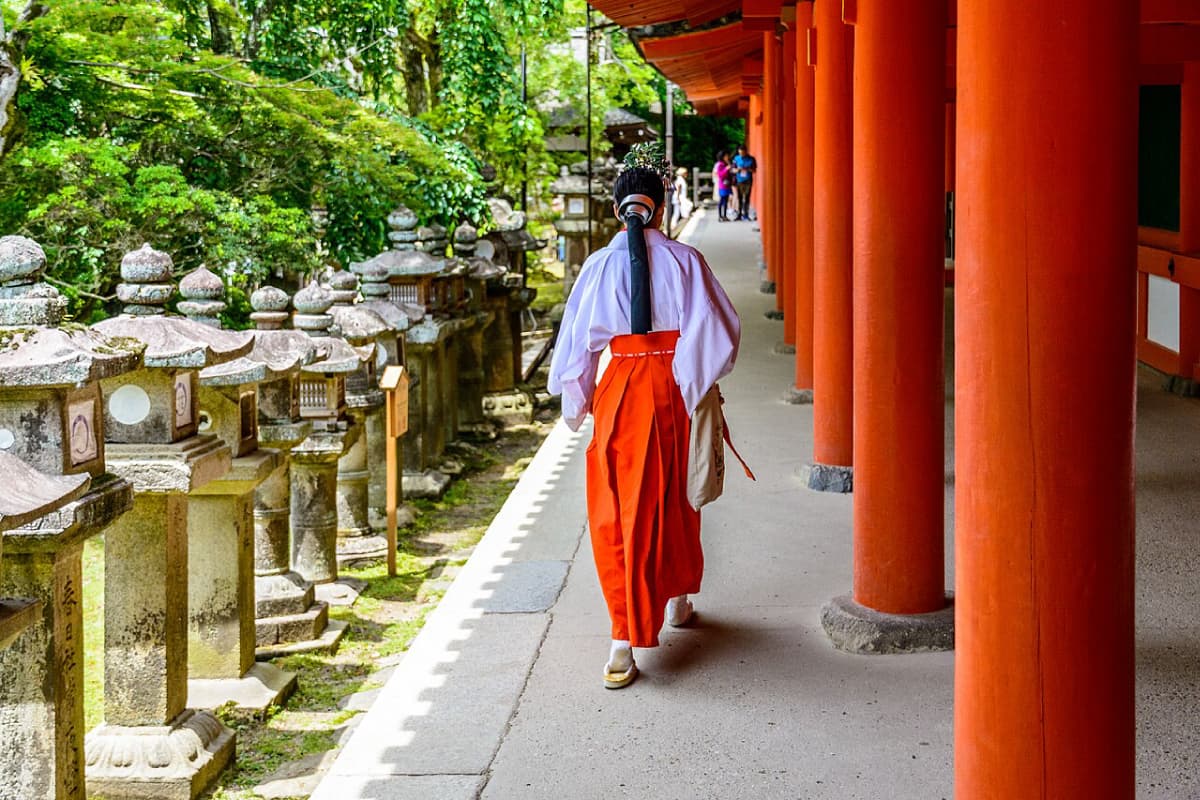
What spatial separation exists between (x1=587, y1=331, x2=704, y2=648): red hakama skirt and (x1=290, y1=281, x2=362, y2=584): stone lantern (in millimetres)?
3091

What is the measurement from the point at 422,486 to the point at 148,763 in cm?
666

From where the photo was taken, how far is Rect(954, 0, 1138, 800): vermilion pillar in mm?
2914

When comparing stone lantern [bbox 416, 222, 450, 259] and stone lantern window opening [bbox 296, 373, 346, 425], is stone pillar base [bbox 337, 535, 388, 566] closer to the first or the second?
stone lantern window opening [bbox 296, 373, 346, 425]

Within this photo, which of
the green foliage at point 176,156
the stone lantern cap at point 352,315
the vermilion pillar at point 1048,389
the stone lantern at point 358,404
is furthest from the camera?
the green foliage at point 176,156

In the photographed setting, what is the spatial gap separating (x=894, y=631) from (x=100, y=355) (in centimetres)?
276

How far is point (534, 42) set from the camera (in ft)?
77.0

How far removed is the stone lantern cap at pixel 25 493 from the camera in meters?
3.25

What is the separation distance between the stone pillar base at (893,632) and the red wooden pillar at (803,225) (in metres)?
5.32

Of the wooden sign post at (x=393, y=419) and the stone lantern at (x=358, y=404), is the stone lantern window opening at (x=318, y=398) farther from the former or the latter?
the wooden sign post at (x=393, y=419)

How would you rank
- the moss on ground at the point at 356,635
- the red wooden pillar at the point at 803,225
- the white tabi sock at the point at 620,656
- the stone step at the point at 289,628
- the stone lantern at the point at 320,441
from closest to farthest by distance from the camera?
the white tabi sock at the point at 620,656, the moss on ground at the point at 356,635, the stone step at the point at 289,628, the stone lantern at the point at 320,441, the red wooden pillar at the point at 803,225

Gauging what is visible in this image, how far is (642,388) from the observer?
16.7 ft

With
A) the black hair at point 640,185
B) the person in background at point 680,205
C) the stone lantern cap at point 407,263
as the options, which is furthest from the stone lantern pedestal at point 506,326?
the person in background at point 680,205

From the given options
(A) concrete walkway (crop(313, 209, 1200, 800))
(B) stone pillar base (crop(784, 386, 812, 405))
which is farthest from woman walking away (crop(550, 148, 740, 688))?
(B) stone pillar base (crop(784, 386, 812, 405))

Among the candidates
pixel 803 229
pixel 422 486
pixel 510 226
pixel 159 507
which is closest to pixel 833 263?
pixel 803 229
